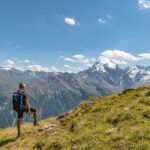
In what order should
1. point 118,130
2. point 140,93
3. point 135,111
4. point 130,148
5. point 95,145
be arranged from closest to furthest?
point 130,148 → point 95,145 → point 118,130 → point 135,111 → point 140,93

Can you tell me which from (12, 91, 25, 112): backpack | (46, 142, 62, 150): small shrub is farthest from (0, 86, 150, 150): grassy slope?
(12, 91, 25, 112): backpack

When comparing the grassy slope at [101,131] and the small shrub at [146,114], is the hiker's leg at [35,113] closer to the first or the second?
the grassy slope at [101,131]

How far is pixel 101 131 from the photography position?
746 inches

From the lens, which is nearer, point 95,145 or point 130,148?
point 130,148

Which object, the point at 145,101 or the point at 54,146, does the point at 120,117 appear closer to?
the point at 145,101

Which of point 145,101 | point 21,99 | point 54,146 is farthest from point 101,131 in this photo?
point 21,99

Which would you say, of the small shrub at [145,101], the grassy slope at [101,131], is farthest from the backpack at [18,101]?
the small shrub at [145,101]

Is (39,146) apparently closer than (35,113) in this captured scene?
Yes

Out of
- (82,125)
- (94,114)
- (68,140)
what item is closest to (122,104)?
(94,114)

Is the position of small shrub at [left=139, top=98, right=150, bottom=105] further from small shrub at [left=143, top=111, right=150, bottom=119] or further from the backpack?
the backpack

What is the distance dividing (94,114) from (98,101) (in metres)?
4.24

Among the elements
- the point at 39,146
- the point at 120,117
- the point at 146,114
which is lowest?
the point at 39,146

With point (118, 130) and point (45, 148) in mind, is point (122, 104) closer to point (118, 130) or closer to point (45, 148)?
point (118, 130)

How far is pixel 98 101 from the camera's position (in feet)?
88.5
